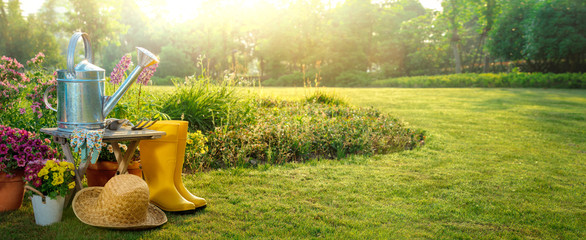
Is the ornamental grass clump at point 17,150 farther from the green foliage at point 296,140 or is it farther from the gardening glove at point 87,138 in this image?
the green foliage at point 296,140

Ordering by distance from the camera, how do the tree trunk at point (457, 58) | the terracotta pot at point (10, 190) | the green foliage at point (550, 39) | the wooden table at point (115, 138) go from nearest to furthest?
1. the wooden table at point (115, 138)
2. the terracotta pot at point (10, 190)
3. the green foliage at point (550, 39)
4. the tree trunk at point (457, 58)

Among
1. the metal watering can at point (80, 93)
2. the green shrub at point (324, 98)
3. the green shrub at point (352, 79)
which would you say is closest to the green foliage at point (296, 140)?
the metal watering can at point (80, 93)

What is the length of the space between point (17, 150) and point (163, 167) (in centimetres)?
104

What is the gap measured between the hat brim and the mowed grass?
0.06 meters

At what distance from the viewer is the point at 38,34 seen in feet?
85.6

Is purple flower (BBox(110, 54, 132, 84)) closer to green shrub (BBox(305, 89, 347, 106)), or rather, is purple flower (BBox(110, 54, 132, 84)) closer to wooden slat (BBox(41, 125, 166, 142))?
wooden slat (BBox(41, 125, 166, 142))

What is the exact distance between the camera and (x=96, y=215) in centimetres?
260

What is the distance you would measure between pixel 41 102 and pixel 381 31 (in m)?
35.5

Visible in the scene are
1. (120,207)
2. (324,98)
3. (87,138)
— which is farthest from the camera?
(324,98)

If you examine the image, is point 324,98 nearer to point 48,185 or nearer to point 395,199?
point 395,199

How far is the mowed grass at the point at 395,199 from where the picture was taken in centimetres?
278

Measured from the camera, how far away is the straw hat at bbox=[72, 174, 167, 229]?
2.52 m

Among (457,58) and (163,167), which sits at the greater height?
(457,58)

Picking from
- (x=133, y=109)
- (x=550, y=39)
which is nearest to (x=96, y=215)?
(x=133, y=109)
